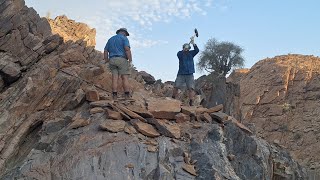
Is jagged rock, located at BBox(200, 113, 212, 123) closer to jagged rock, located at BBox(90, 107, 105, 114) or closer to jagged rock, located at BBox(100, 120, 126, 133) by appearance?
jagged rock, located at BBox(100, 120, 126, 133)

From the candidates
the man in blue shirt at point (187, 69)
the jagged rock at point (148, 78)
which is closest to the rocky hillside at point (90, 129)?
the man in blue shirt at point (187, 69)

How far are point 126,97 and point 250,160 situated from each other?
3.35m

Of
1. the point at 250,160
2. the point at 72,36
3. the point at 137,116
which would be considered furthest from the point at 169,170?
the point at 72,36

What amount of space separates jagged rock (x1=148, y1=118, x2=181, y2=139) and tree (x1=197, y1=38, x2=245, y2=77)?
17768 mm

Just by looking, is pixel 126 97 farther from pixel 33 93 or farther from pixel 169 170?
pixel 169 170

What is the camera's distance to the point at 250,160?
9016mm

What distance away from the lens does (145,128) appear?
8117mm

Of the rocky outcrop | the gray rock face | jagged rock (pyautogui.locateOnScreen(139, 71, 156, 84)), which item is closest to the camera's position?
the gray rock face

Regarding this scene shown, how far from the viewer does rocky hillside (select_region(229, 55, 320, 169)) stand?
33.9 metres

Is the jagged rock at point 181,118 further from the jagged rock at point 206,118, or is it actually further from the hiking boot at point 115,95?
the hiking boot at point 115,95

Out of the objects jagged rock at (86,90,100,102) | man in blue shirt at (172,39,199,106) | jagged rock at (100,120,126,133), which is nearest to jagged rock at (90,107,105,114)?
jagged rock at (100,120,126,133)

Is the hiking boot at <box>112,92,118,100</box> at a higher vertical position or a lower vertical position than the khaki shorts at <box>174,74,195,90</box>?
lower

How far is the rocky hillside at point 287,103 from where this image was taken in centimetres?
3394

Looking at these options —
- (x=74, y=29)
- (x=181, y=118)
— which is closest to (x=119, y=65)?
(x=181, y=118)
